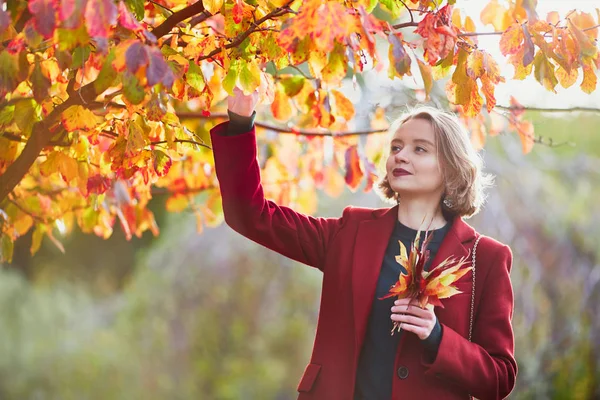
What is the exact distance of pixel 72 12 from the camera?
42.9 inches

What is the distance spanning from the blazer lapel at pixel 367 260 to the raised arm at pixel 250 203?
0.11 metres

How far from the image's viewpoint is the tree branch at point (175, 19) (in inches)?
66.1

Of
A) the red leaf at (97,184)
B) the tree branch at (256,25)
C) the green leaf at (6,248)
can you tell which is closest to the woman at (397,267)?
the tree branch at (256,25)

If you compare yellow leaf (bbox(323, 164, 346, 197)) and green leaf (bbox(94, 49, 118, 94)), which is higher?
green leaf (bbox(94, 49, 118, 94))

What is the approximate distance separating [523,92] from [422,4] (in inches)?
166

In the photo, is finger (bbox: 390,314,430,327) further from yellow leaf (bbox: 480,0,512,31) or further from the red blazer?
yellow leaf (bbox: 480,0,512,31)

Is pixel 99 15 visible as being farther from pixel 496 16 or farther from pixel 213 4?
pixel 496 16

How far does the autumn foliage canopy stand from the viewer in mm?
1225

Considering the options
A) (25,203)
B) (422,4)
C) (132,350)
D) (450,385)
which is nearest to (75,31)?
(422,4)

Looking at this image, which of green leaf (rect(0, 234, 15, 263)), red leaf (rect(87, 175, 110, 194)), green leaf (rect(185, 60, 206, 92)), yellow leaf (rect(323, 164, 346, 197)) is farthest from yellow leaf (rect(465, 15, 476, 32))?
A: green leaf (rect(0, 234, 15, 263))

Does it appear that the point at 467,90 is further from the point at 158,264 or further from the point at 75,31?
the point at 158,264

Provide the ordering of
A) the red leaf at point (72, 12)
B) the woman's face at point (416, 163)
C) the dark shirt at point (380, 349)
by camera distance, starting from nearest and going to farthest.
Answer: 1. the red leaf at point (72, 12)
2. the dark shirt at point (380, 349)
3. the woman's face at point (416, 163)

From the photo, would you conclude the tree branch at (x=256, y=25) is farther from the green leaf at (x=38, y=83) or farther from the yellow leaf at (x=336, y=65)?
the green leaf at (x=38, y=83)

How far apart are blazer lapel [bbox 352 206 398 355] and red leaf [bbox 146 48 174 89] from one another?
27.7 inches
